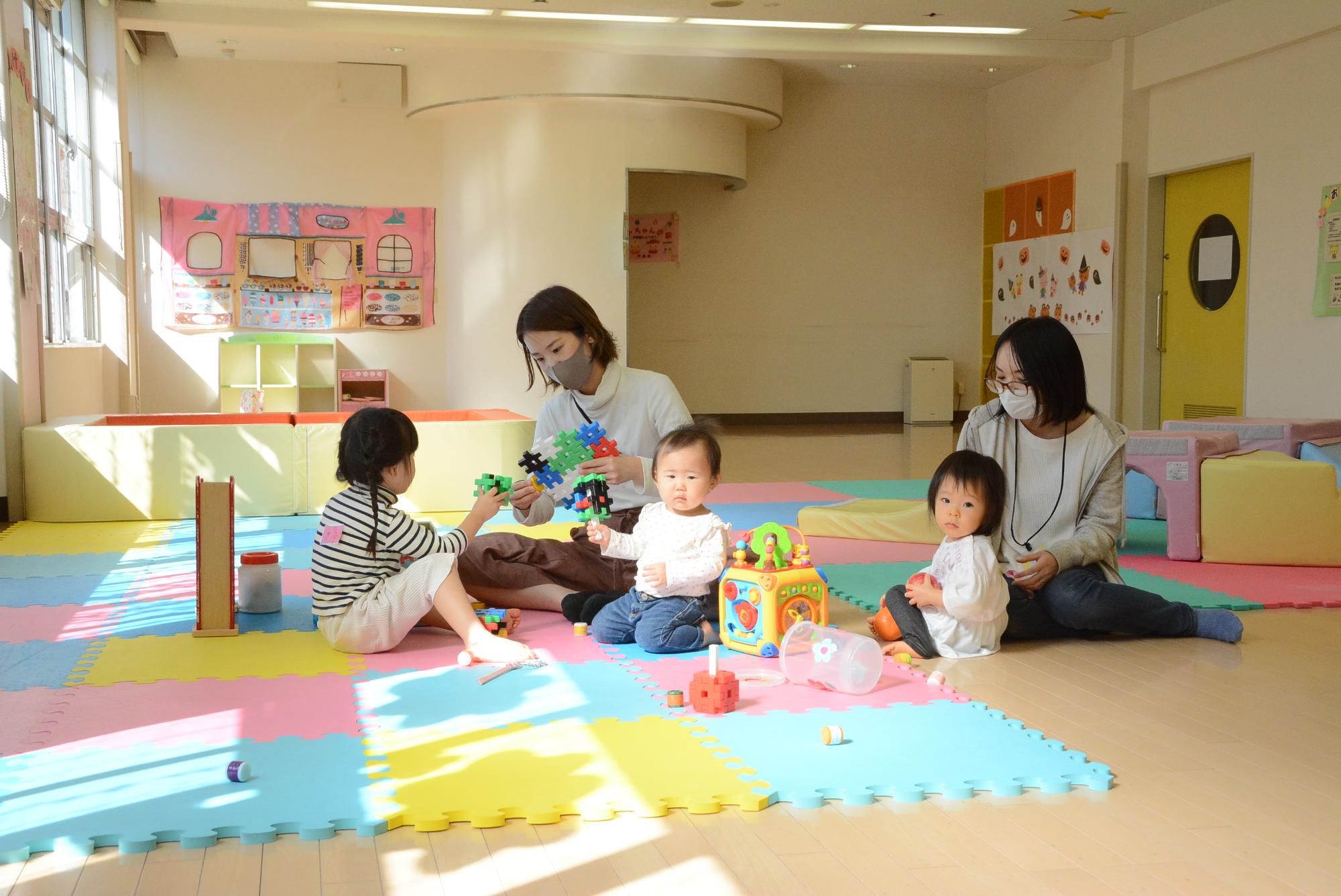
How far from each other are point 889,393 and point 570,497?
31.0ft

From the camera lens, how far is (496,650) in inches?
126

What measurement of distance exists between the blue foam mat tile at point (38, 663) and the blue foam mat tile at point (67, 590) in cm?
60

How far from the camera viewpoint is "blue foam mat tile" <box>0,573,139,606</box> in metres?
4.00

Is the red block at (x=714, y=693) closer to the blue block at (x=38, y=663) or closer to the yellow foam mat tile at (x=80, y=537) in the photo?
the blue block at (x=38, y=663)

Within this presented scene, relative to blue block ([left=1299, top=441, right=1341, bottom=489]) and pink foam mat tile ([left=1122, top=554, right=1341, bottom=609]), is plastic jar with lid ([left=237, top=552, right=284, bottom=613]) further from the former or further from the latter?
blue block ([left=1299, top=441, right=1341, bottom=489])

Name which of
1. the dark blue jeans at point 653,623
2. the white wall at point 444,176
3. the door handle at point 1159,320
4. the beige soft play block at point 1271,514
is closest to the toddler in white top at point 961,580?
the dark blue jeans at point 653,623

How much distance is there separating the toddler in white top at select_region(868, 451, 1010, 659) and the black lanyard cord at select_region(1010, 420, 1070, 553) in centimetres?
26

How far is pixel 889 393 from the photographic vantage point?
41.4 ft

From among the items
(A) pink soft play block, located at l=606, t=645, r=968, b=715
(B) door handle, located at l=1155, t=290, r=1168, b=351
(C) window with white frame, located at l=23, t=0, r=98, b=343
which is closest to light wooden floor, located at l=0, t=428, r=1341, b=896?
(A) pink soft play block, located at l=606, t=645, r=968, b=715

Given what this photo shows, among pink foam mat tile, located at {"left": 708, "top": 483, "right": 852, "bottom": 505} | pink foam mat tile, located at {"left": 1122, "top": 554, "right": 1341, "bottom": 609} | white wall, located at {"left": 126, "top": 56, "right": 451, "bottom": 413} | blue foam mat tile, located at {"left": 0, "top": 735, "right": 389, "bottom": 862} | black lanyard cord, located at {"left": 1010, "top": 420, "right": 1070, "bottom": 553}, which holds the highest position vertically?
white wall, located at {"left": 126, "top": 56, "right": 451, "bottom": 413}

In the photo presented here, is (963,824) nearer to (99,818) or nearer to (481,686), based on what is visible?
(481,686)

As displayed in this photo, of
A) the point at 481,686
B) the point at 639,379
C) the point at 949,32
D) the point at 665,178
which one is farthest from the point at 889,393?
the point at 481,686

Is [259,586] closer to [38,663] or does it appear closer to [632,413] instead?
[38,663]

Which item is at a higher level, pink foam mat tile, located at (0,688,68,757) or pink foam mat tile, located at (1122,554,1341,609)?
pink foam mat tile, located at (1122,554,1341,609)
